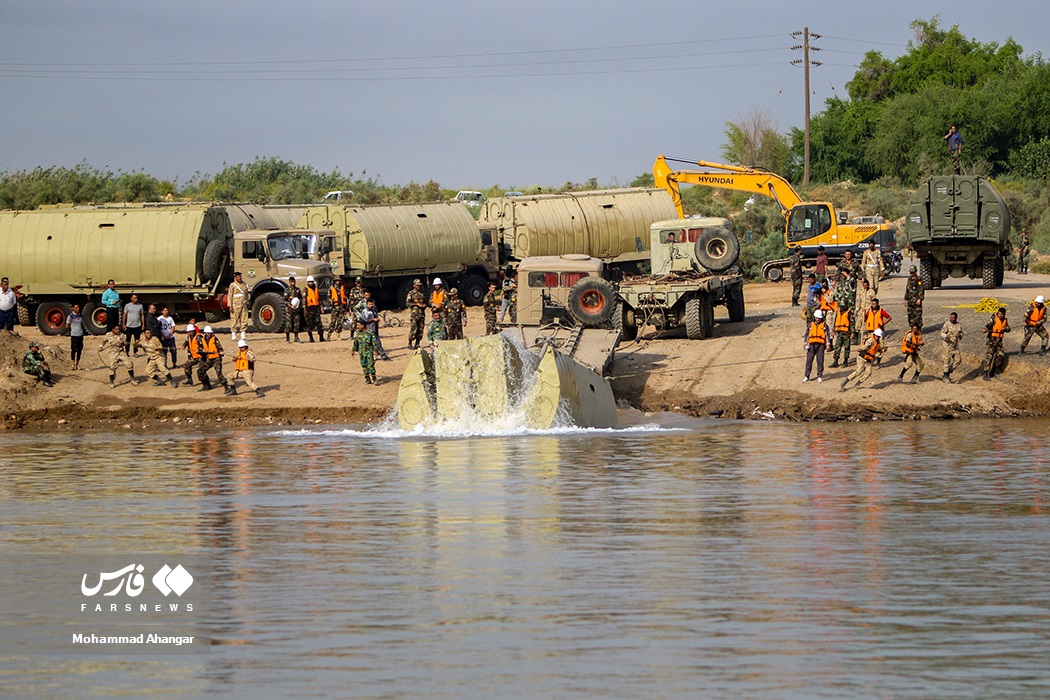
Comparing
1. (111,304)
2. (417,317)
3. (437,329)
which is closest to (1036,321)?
(437,329)

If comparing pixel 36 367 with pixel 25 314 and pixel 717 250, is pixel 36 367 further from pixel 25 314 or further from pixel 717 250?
pixel 717 250

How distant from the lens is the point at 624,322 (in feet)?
95.1

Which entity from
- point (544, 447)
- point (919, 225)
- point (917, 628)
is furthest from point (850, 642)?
point (919, 225)

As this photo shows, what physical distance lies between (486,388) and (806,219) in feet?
69.1

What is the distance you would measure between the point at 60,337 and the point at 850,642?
2674cm

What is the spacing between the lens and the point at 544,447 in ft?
64.5

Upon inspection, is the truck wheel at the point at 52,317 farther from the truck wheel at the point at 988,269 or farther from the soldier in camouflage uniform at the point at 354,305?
the truck wheel at the point at 988,269

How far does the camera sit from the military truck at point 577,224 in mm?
41469

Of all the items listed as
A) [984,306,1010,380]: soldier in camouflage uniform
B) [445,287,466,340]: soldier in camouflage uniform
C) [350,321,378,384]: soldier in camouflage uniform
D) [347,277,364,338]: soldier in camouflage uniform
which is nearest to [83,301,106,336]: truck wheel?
[347,277,364,338]: soldier in camouflage uniform

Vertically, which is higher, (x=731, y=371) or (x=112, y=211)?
(x=112, y=211)

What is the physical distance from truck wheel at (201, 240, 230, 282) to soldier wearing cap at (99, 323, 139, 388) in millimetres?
6018

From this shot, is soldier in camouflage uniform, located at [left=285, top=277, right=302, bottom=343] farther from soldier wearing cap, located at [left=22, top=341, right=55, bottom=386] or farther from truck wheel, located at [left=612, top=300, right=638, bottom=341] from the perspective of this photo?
truck wheel, located at [left=612, top=300, right=638, bottom=341]

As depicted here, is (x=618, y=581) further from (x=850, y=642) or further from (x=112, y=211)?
(x=112, y=211)

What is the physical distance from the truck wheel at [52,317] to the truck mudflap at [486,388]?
1515 cm
